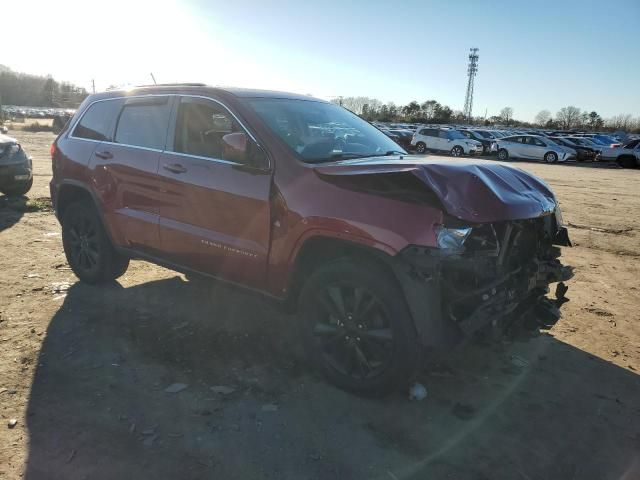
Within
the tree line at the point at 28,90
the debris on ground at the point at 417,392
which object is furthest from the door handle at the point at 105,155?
the tree line at the point at 28,90

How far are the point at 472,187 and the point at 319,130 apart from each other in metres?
1.50

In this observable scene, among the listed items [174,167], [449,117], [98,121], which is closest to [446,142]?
[98,121]

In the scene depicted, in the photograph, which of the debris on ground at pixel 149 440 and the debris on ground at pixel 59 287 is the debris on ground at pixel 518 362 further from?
the debris on ground at pixel 59 287

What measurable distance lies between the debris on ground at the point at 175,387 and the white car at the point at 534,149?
3046 centimetres

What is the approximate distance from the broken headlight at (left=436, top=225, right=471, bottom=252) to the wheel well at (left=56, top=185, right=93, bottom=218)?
12.4ft

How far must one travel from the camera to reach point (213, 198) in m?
3.81

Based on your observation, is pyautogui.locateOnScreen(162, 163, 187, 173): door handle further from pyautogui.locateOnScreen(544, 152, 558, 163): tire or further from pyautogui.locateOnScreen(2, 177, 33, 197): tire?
pyautogui.locateOnScreen(544, 152, 558, 163): tire

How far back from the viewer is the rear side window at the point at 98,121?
492 cm

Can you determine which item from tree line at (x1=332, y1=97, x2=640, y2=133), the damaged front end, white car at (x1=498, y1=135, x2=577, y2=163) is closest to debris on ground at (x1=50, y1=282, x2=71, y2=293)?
the damaged front end

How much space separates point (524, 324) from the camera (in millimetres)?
3566

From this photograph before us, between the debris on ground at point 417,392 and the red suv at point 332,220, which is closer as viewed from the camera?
the red suv at point 332,220

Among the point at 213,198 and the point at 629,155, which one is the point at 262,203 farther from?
the point at 629,155

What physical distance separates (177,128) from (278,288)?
1722 millimetres

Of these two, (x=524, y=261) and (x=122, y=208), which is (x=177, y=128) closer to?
(x=122, y=208)
